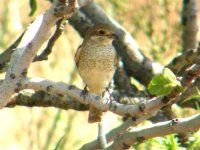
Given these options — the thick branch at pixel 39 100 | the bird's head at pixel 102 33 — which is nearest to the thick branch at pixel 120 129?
the thick branch at pixel 39 100

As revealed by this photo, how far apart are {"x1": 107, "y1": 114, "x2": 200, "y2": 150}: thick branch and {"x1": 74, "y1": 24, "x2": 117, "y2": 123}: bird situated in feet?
5.64

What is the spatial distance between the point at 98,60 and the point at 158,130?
6.98 ft

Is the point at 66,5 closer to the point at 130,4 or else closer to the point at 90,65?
the point at 90,65

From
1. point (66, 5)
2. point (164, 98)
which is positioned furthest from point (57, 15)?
point (164, 98)

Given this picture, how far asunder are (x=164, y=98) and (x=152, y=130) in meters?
0.34

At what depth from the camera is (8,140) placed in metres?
9.23

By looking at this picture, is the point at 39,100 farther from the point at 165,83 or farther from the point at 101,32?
the point at 165,83

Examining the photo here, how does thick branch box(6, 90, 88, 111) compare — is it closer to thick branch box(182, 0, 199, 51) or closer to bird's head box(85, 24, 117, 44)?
bird's head box(85, 24, 117, 44)

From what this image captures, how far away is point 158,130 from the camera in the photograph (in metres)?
2.48

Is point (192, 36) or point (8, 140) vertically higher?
point (192, 36)

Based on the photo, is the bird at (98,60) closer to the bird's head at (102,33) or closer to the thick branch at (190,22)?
the bird's head at (102,33)

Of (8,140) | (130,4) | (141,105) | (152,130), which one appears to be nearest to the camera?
(141,105)

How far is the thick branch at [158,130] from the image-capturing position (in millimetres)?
2385

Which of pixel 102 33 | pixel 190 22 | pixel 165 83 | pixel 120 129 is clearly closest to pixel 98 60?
pixel 102 33
